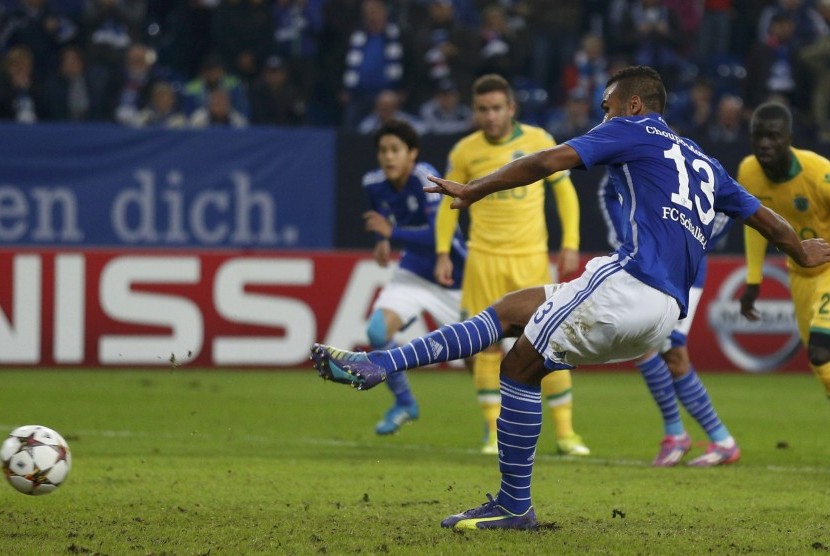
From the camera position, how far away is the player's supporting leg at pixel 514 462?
650 centimetres

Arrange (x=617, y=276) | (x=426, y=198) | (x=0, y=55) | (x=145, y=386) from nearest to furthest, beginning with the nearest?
(x=617, y=276) → (x=426, y=198) → (x=145, y=386) → (x=0, y=55)

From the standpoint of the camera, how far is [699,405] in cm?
959

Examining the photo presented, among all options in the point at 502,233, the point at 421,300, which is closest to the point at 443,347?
the point at 502,233

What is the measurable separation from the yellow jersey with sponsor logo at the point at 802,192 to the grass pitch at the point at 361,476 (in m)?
1.48

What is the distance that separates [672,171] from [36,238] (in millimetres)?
12361

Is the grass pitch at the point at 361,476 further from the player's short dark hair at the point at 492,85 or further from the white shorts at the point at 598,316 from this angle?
the player's short dark hair at the point at 492,85

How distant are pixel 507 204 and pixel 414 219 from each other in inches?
46.3

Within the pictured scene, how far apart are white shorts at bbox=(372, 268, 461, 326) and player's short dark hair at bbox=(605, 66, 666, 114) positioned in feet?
15.3

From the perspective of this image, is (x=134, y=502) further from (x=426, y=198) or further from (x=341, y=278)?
(x=341, y=278)

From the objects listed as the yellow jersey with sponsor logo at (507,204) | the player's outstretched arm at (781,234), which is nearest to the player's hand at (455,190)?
the player's outstretched arm at (781,234)

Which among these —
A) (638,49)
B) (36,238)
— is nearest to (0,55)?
(36,238)

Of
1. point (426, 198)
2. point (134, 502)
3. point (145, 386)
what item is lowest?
point (145, 386)

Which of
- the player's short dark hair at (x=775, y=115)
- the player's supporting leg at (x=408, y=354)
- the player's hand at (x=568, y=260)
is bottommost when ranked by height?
the player's hand at (x=568, y=260)

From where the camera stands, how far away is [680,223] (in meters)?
6.28
